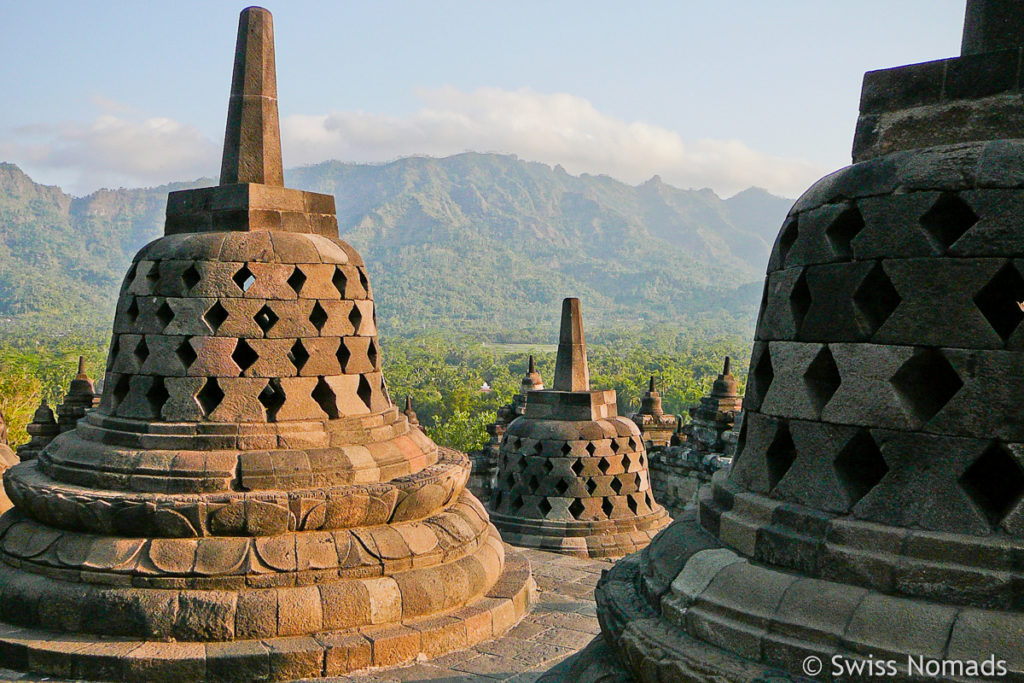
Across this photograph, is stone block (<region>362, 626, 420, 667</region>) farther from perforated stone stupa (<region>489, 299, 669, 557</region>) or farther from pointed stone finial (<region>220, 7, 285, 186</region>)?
perforated stone stupa (<region>489, 299, 669, 557</region>)

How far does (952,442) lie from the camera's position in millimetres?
2658

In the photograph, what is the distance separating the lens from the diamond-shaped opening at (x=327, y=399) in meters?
5.92

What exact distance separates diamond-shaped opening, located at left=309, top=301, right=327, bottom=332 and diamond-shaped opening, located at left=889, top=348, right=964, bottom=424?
407cm

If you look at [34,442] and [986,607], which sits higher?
[986,607]

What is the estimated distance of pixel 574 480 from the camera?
9.66 m

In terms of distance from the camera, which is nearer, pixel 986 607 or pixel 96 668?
pixel 986 607

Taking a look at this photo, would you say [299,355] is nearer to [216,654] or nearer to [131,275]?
[131,275]

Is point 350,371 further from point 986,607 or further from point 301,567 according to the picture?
point 986,607

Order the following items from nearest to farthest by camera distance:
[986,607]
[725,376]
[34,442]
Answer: [986,607]
[34,442]
[725,376]

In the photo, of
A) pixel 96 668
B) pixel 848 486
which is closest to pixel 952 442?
pixel 848 486

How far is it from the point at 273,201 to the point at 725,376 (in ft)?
41.2

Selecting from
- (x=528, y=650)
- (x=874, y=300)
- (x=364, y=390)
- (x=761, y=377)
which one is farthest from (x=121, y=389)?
(x=874, y=300)

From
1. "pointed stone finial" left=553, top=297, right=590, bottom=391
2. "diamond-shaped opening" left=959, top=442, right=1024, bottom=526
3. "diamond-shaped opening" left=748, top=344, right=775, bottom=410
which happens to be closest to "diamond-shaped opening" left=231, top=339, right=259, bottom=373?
"diamond-shaped opening" left=748, top=344, right=775, bottom=410

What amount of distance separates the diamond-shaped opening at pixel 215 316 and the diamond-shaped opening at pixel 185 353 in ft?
0.62
